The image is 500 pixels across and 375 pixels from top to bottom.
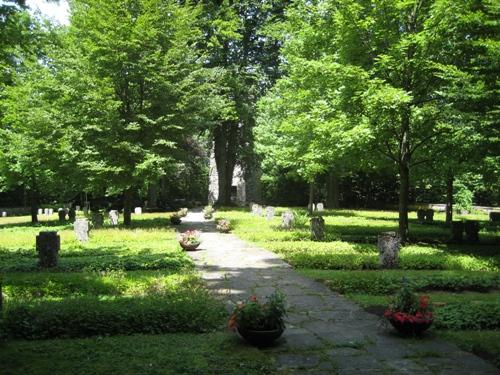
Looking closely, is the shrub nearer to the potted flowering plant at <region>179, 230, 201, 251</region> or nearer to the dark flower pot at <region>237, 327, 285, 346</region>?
the dark flower pot at <region>237, 327, 285, 346</region>

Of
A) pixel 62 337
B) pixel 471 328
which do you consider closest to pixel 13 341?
pixel 62 337

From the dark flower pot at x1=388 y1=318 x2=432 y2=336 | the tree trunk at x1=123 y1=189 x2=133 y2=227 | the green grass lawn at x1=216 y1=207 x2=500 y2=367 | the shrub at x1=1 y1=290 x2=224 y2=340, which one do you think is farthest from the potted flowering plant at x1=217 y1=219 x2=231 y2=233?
the dark flower pot at x1=388 y1=318 x2=432 y2=336

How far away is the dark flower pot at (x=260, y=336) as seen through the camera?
7.05m

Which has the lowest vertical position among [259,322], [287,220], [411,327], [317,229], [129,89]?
[411,327]

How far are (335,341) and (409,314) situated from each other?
4.44 ft

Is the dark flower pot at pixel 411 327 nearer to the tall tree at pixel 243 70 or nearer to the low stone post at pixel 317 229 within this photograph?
the low stone post at pixel 317 229

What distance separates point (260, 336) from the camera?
23.1 ft

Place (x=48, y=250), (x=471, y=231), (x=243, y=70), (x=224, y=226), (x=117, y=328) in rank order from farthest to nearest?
(x=243, y=70)
(x=224, y=226)
(x=471, y=231)
(x=48, y=250)
(x=117, y=328)

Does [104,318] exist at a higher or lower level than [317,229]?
lower

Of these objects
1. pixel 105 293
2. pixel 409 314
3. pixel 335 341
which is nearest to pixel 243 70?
pixel 105 293

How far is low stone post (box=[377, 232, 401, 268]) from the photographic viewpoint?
1395 cm

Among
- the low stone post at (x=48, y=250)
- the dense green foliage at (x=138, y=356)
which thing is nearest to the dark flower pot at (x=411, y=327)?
the dense green foliage at (x=138, y=356)

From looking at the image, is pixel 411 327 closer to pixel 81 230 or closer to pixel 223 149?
pixel 81 230

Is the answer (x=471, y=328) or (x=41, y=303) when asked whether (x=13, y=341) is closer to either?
(x=41, y=303)
